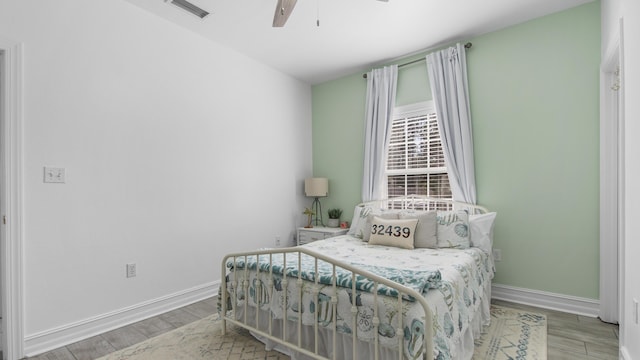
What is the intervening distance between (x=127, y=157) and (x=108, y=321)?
1327 millimetres

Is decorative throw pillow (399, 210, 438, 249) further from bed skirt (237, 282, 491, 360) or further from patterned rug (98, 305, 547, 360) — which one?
patterned rug (98, 305, 547, 360)

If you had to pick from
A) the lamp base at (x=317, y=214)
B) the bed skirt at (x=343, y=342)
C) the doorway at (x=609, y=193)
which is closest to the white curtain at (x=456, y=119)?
the doorway at (x=609, y=193)

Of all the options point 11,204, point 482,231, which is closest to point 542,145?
point 482,231

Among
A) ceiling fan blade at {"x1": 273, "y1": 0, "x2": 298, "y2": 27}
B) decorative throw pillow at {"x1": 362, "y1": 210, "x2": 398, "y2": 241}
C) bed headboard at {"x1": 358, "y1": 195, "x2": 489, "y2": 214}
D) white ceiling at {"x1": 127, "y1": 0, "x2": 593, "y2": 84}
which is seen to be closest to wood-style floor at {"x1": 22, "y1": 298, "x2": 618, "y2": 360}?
bed headboard at {"x1": 358, "y1": 195, "x2": 489, "y2": 214}

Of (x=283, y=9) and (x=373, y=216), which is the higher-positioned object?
(x=283, y=9)

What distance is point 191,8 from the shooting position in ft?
9.08

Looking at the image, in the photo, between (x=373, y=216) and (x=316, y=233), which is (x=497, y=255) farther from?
(x=316, y=233)

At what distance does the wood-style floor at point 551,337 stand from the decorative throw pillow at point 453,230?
0.85 metres

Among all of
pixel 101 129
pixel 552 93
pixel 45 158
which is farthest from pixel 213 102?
pixel 552 93

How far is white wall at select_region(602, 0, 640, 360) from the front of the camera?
1.59 meters

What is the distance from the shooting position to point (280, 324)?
2.11 metres

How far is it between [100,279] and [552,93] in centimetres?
418

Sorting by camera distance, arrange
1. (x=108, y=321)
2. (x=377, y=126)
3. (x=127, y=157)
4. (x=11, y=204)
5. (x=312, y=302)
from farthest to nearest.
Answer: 1. (x=377, y=126)
2. (x=127, y=157)
3. (x=108, y=321)
4. (x=11, y=204)
5. (x=312, y=302)

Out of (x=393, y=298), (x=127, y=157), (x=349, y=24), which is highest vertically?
(x=349, y=24)
